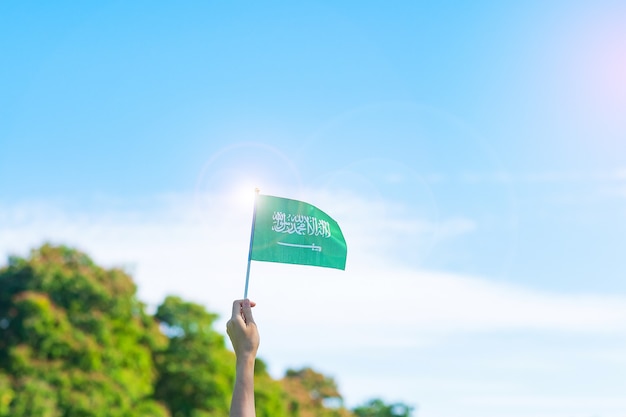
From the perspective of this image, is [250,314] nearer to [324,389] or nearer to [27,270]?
[27,270]

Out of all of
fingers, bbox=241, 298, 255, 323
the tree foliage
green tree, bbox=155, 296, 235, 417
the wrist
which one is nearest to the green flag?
fingers, bbox=241, 298, 255, 323

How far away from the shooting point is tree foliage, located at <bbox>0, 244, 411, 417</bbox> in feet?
84.9

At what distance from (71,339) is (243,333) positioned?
2443 cm

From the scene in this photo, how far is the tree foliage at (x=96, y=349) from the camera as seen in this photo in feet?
84.9

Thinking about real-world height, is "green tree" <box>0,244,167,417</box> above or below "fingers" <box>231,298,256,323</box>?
above

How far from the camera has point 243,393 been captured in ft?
11.0

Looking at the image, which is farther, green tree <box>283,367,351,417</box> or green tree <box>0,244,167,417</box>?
→ green tree <box>283,367,351,417</box>

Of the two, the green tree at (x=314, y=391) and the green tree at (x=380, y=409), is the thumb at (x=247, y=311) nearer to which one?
the green tree at (x=314, y=391)

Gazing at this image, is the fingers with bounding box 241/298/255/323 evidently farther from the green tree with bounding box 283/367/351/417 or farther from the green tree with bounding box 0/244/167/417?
the green tree with bounding box 283/367/351/417

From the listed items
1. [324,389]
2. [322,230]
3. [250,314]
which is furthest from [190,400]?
[250,314]

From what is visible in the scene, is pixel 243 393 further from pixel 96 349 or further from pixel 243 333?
pixel 96 349

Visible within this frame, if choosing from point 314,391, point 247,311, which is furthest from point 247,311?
point 314,391

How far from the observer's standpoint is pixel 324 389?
172 ft

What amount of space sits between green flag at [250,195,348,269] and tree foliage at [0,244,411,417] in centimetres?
2106
